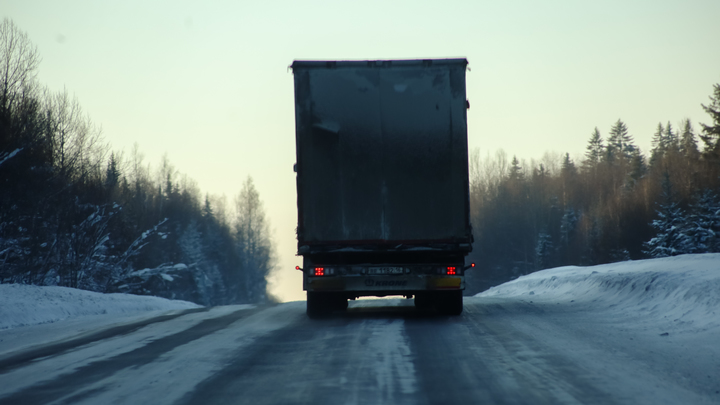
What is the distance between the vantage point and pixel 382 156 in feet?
34.8

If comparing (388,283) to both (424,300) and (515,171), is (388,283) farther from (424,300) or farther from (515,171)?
(515,171)

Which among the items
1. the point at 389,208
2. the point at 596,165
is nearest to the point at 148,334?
the point at 389,208

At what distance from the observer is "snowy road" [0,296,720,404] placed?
5156mm

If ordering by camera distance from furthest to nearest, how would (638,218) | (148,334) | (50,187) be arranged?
(638,218)
(50,187)
(148,334)

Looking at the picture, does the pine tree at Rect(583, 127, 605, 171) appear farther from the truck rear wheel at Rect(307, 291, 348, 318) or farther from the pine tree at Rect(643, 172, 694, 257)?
the truck rear wheel at Rect(307, 291, 348, 318)

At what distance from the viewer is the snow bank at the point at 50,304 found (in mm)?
12945

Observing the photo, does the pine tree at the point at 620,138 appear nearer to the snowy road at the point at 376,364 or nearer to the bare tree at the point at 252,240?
the bare tree at the point at 252,240

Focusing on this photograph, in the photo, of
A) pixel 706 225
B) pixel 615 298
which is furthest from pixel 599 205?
pixel 615 298

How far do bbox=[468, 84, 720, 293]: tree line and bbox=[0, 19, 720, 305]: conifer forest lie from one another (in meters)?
0.18

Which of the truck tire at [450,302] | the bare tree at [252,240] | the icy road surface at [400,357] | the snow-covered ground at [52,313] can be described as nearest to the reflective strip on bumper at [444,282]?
the truck tire at [450,302]

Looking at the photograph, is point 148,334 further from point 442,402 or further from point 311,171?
point 442,402

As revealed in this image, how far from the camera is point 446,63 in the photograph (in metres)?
10.6

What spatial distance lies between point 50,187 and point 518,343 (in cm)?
2515

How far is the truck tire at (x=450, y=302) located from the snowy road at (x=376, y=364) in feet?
2.49
